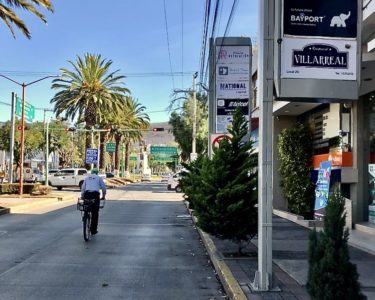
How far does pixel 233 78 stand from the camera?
15586mm

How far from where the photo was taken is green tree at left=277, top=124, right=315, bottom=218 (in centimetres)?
1758

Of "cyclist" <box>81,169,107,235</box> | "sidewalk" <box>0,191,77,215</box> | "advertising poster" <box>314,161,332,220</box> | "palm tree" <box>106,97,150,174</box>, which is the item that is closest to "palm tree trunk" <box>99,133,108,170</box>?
"palm tree" <box>106,97,150,174</box>

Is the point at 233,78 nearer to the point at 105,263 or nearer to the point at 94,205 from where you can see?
the point at 94,205

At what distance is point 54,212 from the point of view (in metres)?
22.0

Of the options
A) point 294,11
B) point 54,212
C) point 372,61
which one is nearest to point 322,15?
point 294,11

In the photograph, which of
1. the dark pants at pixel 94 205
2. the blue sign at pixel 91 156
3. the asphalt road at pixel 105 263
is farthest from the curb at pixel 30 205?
the blue sign at pixel 91 156

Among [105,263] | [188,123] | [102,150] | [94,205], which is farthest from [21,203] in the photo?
[102,150]

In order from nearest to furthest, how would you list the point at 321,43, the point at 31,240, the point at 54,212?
1. the point at 321,43
2. the point at 31,240
3. the point at 54,212

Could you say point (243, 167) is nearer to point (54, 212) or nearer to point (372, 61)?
point (372, 61)

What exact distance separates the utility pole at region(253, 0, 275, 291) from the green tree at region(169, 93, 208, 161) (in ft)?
135

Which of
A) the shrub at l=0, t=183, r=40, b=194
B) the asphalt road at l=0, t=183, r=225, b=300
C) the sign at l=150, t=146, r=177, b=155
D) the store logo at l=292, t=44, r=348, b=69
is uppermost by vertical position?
the sign at l=150, t=146, r=177, b=155

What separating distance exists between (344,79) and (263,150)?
133 centimetres

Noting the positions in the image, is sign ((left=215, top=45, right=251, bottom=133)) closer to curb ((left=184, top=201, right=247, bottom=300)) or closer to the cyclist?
the cyclist

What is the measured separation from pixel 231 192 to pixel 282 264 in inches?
58.9
